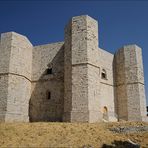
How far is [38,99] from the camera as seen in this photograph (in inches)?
891

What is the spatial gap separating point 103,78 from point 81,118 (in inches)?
263

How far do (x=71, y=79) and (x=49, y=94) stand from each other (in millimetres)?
3432

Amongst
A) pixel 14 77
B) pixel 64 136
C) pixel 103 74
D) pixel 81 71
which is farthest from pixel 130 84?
pixel 64 136

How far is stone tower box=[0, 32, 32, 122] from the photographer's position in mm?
20188

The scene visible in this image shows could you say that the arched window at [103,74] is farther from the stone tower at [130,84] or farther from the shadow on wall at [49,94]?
the shadow on wall at [49,94]

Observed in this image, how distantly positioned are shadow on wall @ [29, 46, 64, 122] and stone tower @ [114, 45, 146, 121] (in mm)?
6029

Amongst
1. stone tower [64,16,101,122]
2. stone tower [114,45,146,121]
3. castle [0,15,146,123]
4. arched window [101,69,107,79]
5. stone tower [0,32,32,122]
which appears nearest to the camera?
stone tower [64,16,101,122]

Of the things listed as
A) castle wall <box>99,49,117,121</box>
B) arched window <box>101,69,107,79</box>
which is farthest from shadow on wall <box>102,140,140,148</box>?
arched window <box>101,69,107,79</box>

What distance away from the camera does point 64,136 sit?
1421 cm

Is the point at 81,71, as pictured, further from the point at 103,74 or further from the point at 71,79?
the point at 103,74

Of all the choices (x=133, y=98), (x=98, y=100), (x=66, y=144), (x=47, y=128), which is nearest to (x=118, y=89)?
(x=133, y=98)

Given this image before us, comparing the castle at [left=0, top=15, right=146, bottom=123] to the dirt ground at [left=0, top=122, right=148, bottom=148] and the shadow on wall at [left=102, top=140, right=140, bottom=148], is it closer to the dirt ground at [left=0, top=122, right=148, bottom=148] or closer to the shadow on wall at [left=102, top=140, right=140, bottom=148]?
the dirt ground at [left=0, top=122, right=148, bottom=148]

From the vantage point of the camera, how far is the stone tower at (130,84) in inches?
949

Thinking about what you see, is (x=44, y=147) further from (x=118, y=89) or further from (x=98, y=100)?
(x=118, y=89)
